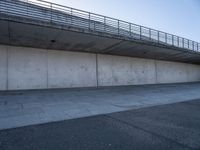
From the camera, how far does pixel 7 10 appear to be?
12.1 meters

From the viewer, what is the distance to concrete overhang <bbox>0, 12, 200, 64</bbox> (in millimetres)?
11828

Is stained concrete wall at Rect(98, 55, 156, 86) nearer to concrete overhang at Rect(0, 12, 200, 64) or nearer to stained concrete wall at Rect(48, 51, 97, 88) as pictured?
concrete overhang at Rect(0, 12, 200, 64)

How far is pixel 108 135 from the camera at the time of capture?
438 centimetres

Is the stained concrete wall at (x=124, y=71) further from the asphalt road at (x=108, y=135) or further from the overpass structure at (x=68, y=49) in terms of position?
the asphalt road at (x=108, y=135)

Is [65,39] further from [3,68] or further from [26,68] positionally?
[3,68]

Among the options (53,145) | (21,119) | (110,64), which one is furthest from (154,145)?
(110,64)

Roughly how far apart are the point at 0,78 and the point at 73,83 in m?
6.65

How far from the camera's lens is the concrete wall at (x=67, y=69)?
48.4ft

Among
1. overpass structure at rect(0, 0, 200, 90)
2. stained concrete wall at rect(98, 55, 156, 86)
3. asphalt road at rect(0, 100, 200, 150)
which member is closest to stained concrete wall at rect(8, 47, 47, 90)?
overpass structure at rect(0, 0, 200, 90)

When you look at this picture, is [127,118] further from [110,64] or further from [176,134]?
[110,64]

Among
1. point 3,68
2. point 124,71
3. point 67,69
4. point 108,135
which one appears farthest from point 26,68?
point 108,135

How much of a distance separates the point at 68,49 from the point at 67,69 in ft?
6.82

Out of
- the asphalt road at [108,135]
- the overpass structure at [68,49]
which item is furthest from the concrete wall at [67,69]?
the asphalt road at [108,135]

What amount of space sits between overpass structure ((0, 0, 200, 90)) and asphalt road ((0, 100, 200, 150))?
9.07 meters
